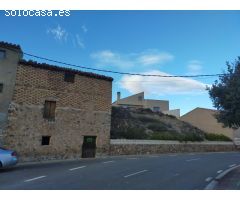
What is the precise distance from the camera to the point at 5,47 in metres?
21.7

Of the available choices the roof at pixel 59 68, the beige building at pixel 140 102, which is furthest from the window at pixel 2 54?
the beige building at pixel 140 102

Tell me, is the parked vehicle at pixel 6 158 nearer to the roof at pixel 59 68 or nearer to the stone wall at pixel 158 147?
the roof at pixel 59 68

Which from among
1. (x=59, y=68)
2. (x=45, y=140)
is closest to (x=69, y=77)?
(x=59, y=68)

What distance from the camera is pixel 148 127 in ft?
128

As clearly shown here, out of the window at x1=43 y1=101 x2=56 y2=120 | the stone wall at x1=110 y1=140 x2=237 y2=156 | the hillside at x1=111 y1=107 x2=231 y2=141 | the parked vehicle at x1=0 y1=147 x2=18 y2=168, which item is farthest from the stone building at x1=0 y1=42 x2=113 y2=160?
the parked vehicle at x1=0 y1=147 x2=18 y2=168

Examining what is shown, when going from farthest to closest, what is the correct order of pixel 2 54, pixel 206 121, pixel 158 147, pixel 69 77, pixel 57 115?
pixel 206 121, pixel 158 147, pixel 69 77, pixel 57 115, pixel 2 54

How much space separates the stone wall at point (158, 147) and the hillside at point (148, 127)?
2.30 feet

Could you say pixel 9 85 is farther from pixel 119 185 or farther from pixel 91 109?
pixel 119 185

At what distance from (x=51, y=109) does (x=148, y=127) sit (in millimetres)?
17569

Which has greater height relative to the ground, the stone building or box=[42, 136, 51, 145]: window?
the stone building

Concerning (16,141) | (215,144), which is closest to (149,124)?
(215,144)

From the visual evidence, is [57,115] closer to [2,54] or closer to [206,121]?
[2,54]

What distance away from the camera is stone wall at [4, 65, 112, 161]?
22031mm

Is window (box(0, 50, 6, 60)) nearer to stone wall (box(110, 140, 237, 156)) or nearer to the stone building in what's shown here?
the stone building
